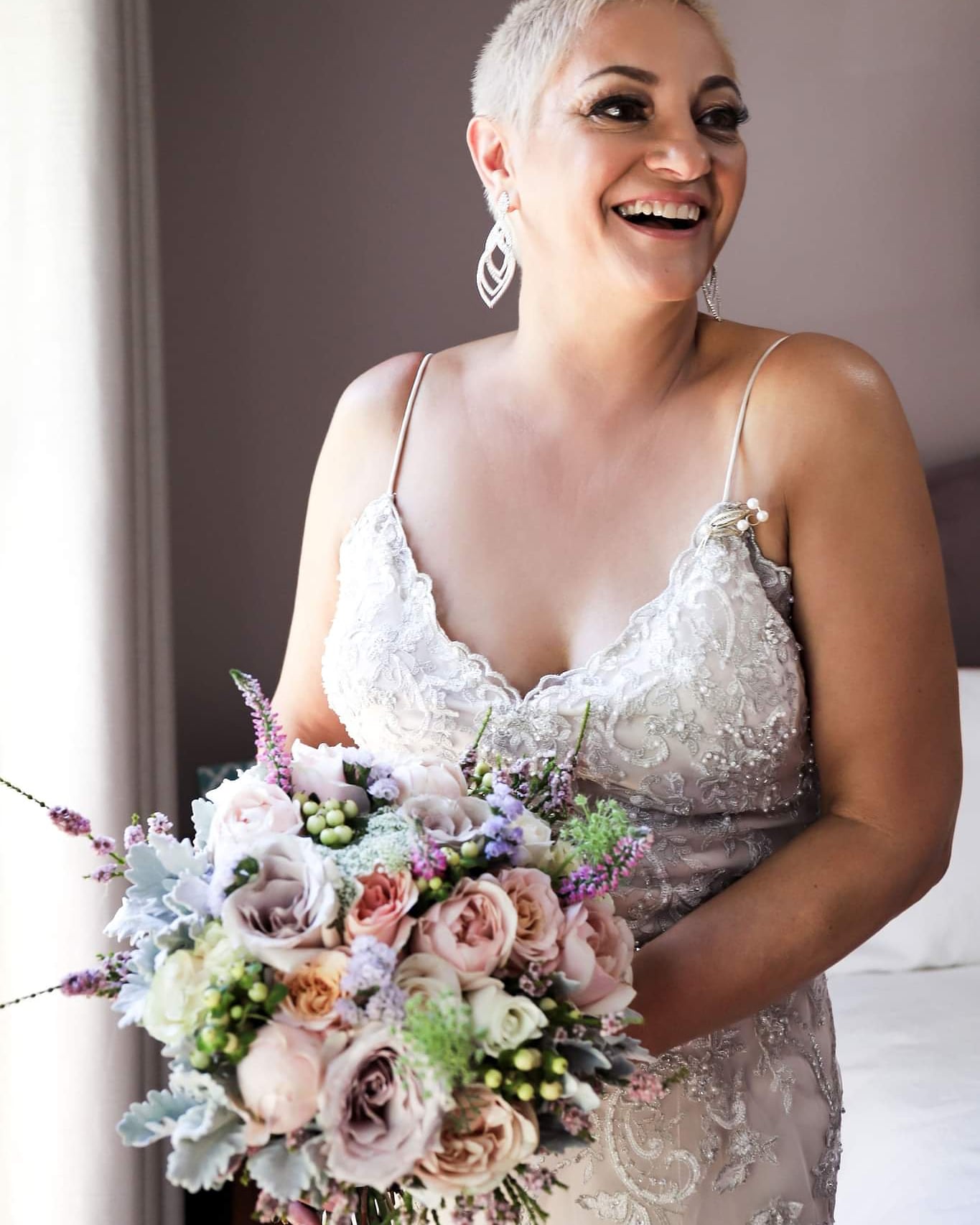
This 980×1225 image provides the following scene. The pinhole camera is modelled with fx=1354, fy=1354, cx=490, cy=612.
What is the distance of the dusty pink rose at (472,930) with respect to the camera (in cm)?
98

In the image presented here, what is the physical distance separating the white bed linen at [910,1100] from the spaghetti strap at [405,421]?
51.4 inches

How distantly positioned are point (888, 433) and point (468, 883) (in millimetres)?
758

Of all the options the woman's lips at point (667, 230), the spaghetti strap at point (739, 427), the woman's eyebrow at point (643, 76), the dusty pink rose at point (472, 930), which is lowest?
the dusty pink rose at point (472, 930)

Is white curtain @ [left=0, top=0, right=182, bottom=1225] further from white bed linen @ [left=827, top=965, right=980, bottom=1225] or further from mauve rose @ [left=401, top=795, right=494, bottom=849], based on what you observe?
mauve rose @ [left=401, top=795, right=494, bottom=849]

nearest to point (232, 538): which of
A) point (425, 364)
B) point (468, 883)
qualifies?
point (425, 364)

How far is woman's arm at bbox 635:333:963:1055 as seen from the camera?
1397 millimetres

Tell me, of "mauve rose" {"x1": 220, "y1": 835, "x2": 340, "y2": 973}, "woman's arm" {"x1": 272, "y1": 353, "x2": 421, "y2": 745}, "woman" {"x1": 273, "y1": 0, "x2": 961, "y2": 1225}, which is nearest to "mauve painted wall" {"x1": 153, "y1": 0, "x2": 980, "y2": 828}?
"woman's arm" {"x1": 272, "y1": 353, "x2": 421, "y2": 745}

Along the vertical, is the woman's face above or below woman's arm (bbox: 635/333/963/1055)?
above

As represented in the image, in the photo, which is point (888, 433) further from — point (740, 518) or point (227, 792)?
point (227, 792)

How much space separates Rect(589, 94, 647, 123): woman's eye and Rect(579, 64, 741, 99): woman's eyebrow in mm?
22

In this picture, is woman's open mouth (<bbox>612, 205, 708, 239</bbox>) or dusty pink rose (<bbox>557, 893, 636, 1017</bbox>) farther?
woman's open mouth (<bbox>612, 205, 708, 239</bbox>)

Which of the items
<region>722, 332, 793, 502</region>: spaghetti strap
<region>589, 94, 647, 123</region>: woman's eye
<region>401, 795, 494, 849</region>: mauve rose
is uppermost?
<region>589, 94, 647, 123</region>: woman's eye

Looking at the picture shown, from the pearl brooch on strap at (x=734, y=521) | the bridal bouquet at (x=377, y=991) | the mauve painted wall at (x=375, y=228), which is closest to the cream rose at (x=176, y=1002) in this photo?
the bridal bouquet at (x=377, y=991)

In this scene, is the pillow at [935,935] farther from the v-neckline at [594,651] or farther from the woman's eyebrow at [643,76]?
the woman's eyebrow at [643,76]
